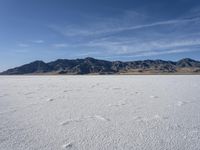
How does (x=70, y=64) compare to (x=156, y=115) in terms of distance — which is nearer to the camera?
(x=156, y=115)

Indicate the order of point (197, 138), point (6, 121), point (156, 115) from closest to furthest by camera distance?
point (197, 138), point (6, 121), point (156, 115)

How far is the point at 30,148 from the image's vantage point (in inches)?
105

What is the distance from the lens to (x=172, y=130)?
3328 millimetres

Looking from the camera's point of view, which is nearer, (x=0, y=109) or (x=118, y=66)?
(x=0, y=109)

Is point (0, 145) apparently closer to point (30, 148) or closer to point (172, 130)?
point (30, 148)

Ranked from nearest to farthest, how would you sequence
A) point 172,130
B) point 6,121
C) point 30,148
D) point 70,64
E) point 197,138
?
point 30,148 < point 197,138 < point 172,130 < point 6,121 < point 70,64

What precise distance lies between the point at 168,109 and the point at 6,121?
3451 millimetres

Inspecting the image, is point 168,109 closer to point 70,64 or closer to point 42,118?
point 42,118

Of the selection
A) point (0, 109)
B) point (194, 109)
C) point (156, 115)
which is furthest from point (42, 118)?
point (194, 109)

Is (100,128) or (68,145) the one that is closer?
(68,145)

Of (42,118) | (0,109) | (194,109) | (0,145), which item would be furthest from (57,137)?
(194,109)

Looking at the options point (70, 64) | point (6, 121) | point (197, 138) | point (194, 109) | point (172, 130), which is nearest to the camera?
point (197, 138)

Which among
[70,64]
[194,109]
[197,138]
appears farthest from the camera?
[70,64]

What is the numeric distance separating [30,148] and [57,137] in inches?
18.5
